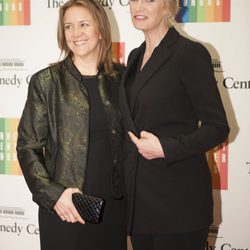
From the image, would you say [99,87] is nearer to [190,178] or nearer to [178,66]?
[178,66]

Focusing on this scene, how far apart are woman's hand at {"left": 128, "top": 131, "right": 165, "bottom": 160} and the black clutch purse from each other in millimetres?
235

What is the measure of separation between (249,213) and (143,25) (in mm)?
1333

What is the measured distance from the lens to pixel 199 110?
4.33ft

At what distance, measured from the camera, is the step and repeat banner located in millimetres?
2186

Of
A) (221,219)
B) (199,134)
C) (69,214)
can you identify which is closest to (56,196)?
(69,214)

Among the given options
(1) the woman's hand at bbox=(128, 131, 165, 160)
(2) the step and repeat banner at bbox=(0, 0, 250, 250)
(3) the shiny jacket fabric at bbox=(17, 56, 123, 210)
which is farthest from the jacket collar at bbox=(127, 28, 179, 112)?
(2) the step and repeat banner at bbox=(0, 0, 250, 250)

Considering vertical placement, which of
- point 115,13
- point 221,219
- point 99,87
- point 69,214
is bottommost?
point 221,219

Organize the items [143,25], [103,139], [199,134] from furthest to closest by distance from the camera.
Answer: [103,139] → [143,25] → [199,134]

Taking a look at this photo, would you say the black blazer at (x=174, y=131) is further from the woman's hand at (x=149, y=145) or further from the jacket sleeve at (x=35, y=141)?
the jacket sleeve at (x=35, y=141)

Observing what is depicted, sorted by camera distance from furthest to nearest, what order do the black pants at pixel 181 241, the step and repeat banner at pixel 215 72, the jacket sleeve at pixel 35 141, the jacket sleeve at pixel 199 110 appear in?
the step and repeat banner at pixel 215 72 < the jacket sleeve at pixel 35 141 < the black pants at pixel 181 241 < the jacket sleeve at pixel 199 110

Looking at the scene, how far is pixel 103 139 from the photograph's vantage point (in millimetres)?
1586

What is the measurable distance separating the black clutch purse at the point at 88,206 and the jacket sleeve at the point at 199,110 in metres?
0.29

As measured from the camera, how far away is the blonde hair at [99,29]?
160 centimetres

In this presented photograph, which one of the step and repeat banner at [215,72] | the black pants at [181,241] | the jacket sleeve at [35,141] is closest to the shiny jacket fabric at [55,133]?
the jacket sleeve at [35,141]
